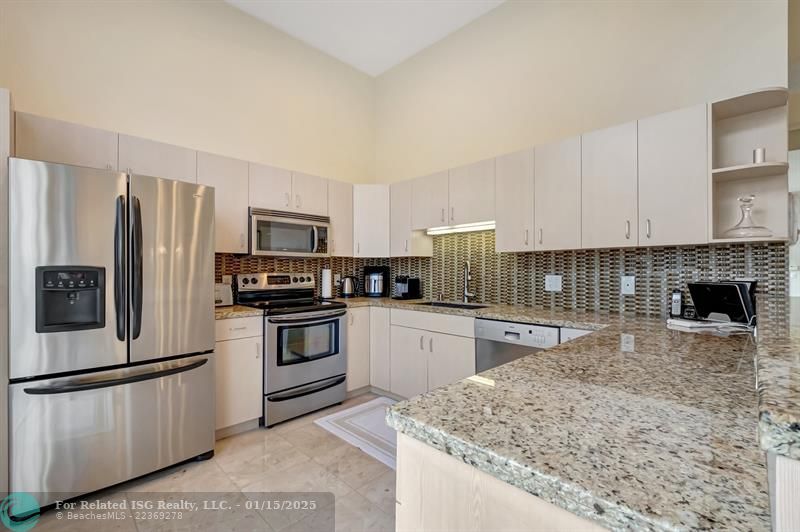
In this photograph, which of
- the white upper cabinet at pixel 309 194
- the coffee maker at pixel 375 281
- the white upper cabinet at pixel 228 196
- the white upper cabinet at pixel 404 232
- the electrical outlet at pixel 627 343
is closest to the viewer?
the electrical outlet at pixel 627 343

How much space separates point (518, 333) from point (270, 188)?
91.5 inches

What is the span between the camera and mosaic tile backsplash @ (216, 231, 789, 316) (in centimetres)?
198

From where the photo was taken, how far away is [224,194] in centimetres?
277

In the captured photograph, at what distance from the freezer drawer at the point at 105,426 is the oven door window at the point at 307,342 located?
0.59 meters

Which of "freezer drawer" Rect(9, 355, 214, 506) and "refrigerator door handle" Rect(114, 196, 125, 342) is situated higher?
"refrigerator door handle" Rect(114, 196, 125, 342)

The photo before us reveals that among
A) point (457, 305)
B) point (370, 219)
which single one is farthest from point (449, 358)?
point (370, 219)

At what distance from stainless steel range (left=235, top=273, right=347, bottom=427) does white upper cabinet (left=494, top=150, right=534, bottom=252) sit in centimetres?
150

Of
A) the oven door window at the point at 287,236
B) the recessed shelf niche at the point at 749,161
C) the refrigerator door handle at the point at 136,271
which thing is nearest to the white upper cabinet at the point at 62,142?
the refrigerator door handle at the point at 136,271

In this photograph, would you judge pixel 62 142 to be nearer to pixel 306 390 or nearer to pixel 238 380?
pixel 238 380

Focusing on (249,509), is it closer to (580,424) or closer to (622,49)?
(580,424)

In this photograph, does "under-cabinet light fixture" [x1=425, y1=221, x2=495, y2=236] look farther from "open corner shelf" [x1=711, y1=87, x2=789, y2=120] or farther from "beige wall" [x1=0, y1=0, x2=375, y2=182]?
"open corner shelf" [x1=711, y1=87, x2=789, y2=120]

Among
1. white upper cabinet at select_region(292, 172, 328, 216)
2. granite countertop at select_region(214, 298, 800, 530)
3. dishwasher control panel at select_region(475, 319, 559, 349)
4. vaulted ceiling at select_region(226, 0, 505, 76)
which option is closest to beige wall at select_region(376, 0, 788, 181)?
vaulted ceiling at select_region(226, 0, 505, 76)

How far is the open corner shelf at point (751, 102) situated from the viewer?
1761mm

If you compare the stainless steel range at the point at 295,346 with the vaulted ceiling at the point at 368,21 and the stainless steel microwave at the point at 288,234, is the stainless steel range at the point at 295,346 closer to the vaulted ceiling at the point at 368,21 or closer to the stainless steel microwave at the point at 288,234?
the stainless steel microwave at the point at 288,234
